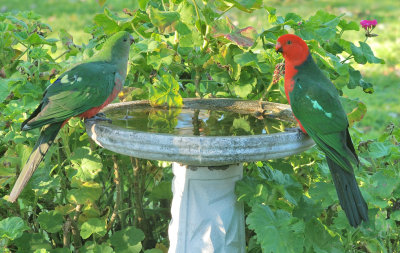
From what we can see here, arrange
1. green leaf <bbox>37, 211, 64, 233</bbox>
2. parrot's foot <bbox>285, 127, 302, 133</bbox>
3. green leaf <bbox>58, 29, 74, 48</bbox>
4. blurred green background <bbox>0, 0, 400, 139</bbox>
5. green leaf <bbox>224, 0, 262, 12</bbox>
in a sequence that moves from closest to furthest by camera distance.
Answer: parrot's foot <bbox>285, 127, 302, 133</bbox> → green leaf <bbox>224, 0, 262, 12</bbox> → green leaf <bbox>37, 211, 64, 233</bbox> → green leaf <bbox>58, 29, 74, 48</bbox> → blurred green background <bbox>0, 0, 400, 139</bbox>

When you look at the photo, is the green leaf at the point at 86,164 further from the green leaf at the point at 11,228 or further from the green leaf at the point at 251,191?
the green leaf at the point at 251,191

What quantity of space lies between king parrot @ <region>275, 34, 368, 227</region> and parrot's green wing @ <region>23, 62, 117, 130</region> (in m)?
0.78

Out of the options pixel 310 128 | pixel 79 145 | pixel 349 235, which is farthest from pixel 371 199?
pixel 79 145

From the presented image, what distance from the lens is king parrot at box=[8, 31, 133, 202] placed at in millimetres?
2102

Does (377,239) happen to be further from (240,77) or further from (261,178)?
(240,77)

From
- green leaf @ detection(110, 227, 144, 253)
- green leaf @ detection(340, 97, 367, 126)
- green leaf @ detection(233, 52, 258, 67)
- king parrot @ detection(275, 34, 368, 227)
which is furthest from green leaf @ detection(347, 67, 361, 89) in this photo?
green leaf @ detection(110, 227, 144, 253)

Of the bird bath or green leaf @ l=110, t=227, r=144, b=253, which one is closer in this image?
the bird bath

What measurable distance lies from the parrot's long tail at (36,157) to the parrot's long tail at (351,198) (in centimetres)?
116

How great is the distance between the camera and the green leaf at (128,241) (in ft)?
8.05

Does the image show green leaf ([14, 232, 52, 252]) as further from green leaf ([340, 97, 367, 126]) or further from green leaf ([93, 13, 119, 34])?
green leaf ([340, 97, 367, 126])

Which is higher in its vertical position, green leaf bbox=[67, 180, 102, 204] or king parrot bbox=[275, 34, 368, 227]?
king parrot bbox=[275, 34, 368, 227]

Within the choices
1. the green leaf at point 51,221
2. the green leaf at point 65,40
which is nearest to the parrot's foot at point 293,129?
the green leaf at point 51,221

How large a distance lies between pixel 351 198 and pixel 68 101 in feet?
3.87

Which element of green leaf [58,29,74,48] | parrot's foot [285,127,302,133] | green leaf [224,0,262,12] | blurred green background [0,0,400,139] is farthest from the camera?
blurred green background [0,0,400,139]
